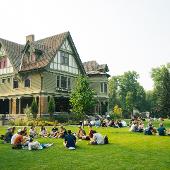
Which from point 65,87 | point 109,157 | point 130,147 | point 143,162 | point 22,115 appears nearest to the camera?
point 143,162

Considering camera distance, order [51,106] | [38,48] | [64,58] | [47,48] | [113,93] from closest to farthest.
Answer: [51,106] → [38,48] → [47,48] → [64,58] → [113,93]

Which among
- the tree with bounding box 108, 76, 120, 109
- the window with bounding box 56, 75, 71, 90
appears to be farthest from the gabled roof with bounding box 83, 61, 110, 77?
the tree with bounding box 108, 76, 120, 109

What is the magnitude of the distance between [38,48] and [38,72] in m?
3.79

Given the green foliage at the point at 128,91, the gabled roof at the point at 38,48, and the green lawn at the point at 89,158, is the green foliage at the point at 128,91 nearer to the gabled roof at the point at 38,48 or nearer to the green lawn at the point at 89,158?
the gabled roof at the point at 38,48

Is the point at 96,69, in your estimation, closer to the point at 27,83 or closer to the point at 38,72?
the point at 27,83

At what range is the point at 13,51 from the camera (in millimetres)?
47938

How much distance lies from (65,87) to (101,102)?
11.4 metres

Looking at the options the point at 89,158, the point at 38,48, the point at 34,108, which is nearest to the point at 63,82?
the point at 38,48

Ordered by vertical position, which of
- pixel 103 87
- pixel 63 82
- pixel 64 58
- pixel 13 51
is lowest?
pixel 103 87

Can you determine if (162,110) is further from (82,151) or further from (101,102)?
(82,151)

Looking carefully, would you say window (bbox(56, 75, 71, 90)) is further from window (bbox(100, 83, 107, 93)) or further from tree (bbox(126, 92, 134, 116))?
tree (bbox(126, 92, 134, 116))

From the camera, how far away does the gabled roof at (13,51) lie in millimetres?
46719

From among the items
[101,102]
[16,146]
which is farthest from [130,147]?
[101,102]

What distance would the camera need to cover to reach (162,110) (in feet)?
196
